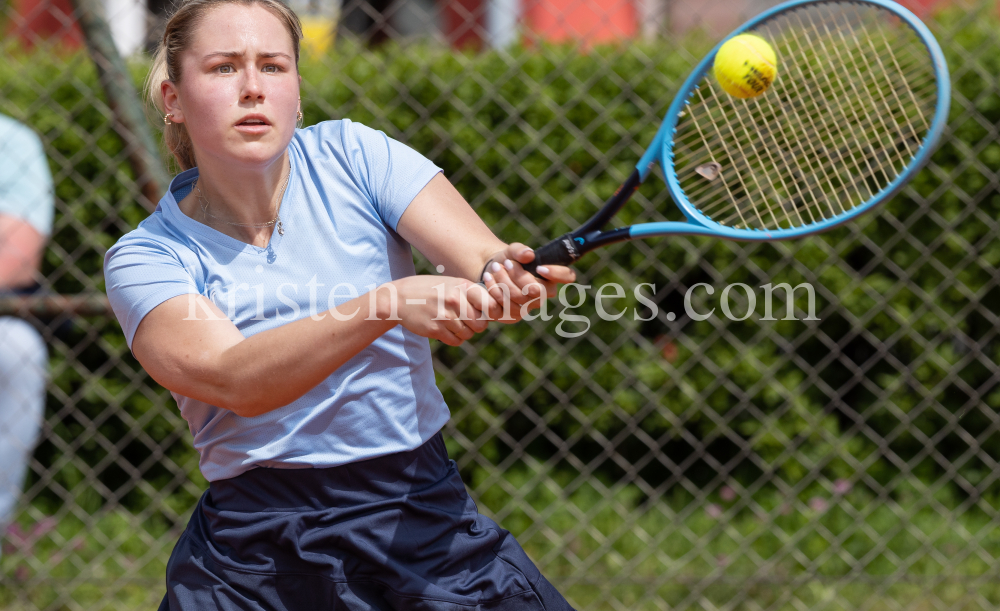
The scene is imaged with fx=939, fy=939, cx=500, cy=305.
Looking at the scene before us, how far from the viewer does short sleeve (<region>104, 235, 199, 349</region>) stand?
56.4 inches

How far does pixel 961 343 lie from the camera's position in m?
3.35

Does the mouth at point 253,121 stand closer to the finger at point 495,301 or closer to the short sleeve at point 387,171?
the short sleeve at point 387,171

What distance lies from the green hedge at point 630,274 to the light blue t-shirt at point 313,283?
59.9 inches

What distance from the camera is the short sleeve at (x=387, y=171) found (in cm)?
157

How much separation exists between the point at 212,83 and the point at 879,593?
2.55 metres

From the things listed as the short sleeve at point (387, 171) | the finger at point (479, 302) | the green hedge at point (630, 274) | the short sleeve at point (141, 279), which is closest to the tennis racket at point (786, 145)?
the finger at point (479, 302)

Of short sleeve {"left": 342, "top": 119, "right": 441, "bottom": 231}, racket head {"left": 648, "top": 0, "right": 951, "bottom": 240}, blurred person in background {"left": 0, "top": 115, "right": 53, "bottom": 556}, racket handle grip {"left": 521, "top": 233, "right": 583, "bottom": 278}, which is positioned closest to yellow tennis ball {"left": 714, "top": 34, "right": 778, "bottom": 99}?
racket head {"left": 648, "top": 0, "right": 951, "bottom": 240}

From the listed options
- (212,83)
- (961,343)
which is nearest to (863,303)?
(961,343)

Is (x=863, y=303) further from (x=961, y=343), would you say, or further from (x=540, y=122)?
(x=540, y=122)

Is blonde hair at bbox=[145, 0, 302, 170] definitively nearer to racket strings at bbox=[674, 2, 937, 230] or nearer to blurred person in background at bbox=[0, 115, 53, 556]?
racket strings at bbox=[674, 2, 937, 230]

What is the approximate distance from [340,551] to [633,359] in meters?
2.02

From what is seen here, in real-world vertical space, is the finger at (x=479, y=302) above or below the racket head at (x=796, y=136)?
below

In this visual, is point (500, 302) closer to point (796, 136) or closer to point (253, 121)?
point (253, 121)

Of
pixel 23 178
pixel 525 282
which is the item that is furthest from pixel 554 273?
pixel 23 178
